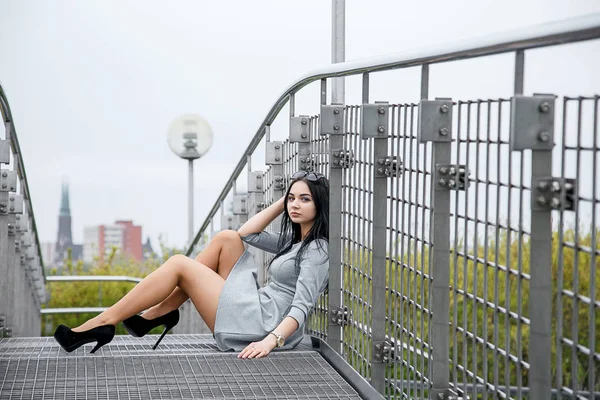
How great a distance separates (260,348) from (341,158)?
2.95 ft

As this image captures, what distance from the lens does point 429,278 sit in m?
3.10

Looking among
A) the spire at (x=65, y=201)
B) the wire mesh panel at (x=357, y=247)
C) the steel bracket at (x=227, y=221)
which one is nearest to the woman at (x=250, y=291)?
the wire mesh panel at (x=357, y=247)

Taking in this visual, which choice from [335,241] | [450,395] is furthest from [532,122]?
[335,241]

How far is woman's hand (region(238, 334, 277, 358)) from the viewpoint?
4234 mm

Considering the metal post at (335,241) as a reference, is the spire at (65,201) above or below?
below

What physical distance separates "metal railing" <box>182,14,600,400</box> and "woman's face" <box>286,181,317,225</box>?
16cm

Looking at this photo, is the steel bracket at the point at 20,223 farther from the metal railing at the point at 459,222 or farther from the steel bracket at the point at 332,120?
the steel bracket at the point at 332,120

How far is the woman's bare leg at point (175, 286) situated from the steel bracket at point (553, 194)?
8.80 feet

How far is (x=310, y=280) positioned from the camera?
4.53 metres

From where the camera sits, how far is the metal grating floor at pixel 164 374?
12.1 ft

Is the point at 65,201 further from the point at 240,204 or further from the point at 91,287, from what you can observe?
the point at 240,204

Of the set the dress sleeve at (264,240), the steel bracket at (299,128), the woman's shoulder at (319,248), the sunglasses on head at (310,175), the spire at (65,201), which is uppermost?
the steel bracket at (299,128)

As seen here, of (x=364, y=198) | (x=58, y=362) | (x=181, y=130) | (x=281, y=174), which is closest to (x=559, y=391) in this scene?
(x=364, y=198)

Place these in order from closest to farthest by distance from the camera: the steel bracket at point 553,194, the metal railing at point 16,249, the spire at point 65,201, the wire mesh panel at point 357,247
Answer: the steel bracket at point 553,194
the wire mesh panel at point 357,247
the metal railing at point 16,249
the spire at point 65,201
